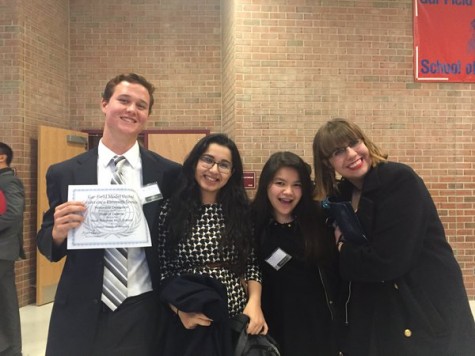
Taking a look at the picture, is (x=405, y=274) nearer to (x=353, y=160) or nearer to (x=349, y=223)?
(x=349, y=223)

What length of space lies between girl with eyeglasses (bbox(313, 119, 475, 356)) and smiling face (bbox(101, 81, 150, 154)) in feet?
3.10

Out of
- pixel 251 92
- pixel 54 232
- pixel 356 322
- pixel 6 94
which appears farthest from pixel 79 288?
pixel 6 94

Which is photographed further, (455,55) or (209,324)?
(455,55)

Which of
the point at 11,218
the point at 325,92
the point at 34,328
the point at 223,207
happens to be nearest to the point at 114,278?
the point at 223,207

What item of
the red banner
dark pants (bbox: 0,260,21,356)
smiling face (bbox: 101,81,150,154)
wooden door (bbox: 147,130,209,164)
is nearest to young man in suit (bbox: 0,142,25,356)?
dark pants (bbox: 0,260,21,356)

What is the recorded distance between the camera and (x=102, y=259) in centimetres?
158

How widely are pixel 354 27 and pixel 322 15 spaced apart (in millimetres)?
425

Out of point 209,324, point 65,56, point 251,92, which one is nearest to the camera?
point 209,324

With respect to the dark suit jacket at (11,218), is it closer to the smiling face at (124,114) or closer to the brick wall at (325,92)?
the brick wall at (325,92)

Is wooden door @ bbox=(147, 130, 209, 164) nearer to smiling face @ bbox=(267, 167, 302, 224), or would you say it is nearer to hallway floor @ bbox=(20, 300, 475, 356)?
hallway floor @ bbox=(20, 300, 475, 356)

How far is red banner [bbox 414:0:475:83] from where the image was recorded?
4.96m

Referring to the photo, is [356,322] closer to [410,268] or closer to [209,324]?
[410,268]

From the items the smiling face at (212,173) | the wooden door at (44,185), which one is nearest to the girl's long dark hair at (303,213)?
the smiling face at (212,173)

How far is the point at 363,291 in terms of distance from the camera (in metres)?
1.79
